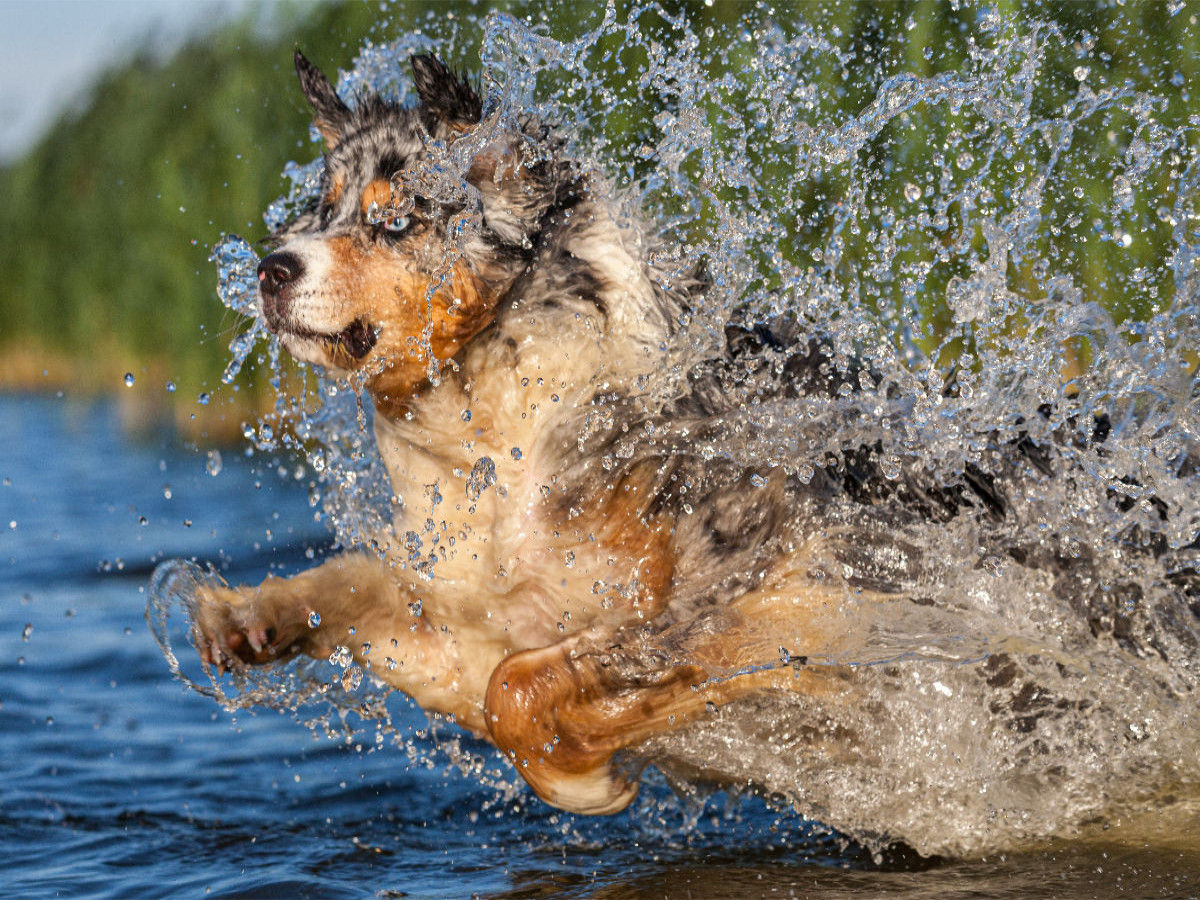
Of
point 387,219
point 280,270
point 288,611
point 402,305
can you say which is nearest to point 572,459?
point 402,305

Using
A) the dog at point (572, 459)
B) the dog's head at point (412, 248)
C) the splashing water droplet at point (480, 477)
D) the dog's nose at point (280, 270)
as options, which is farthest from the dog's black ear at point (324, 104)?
the splashing water droplet at point (480, 477)

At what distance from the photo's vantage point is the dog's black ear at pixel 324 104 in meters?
3.71

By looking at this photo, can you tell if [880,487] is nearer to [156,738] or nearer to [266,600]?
[266,600]

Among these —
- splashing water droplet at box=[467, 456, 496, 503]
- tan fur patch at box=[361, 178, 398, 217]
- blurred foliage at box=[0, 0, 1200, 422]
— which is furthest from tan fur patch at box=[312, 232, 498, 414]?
blurred foliage at box=[0, 0, 1200, 422]

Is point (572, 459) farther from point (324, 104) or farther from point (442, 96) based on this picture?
point (324, 104)

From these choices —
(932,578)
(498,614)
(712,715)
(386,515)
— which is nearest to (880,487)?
(932,578)

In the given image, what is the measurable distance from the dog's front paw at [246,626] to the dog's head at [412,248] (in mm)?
728

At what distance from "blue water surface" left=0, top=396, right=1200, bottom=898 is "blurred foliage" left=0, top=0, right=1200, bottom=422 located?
2439 mm

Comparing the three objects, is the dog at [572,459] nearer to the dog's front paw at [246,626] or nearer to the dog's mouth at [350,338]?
the dog's mouth at [350,338]

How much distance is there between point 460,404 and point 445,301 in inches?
11.3

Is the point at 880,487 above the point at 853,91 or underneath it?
underneath

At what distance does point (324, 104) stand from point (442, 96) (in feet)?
1.74

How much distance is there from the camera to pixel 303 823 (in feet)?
13.9

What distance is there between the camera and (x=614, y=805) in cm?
A: 348
